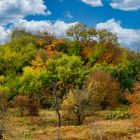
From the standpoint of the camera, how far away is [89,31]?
112750mm

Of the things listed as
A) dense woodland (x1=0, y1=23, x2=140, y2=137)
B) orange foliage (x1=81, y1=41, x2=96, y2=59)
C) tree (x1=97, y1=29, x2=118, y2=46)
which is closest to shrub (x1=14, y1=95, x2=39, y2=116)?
dense woodland (x1=0, y1=23, x2=140, y2=137)

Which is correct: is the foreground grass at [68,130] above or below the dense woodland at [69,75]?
below

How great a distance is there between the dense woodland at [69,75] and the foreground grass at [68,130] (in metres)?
2.61

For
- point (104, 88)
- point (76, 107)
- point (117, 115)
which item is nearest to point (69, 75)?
point (104, 88)

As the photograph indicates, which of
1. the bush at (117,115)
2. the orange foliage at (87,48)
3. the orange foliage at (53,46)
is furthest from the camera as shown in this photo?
the orange foliage at (53,46)

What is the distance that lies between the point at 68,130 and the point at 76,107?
8322 mm

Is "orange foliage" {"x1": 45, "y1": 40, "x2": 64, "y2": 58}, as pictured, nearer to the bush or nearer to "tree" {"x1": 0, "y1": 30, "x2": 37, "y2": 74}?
"tree" {"x1": 0, "y1": 30, "x2": 37, "y2": 74}

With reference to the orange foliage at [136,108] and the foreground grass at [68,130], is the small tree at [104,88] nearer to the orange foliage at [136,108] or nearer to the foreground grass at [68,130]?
the foreground grass at [68,130]

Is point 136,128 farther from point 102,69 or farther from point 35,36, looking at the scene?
point 35,36

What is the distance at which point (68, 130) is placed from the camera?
68250 millimetres

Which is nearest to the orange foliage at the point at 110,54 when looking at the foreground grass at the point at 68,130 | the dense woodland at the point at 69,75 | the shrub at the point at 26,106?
the dense woodland at the point at 69,75

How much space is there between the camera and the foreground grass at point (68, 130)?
2474 inches

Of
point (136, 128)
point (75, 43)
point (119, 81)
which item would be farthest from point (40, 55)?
point (136, 128)

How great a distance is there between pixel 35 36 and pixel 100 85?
4287 cm
